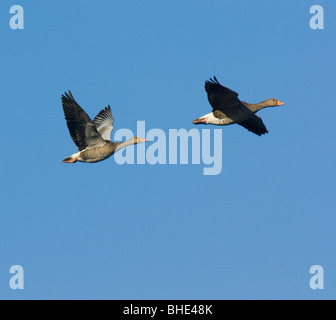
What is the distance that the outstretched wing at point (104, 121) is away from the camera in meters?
29.1

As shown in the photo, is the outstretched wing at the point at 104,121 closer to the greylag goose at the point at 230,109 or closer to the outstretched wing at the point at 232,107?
the greylag goose at the point at 230,109

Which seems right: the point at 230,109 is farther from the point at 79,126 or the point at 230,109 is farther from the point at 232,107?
the point at 79,126

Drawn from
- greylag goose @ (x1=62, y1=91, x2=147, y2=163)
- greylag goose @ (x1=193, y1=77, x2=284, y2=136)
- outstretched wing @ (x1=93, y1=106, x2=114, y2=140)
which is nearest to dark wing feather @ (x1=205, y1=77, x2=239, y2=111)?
greylag goose @ (x1=193, y1=77, x2=284, y2=136)

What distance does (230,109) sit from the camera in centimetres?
2609

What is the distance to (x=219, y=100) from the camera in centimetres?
2577

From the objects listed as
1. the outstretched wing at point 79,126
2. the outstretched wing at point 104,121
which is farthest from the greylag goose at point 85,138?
the outstretched wing at point 104,121

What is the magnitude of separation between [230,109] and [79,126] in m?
3.98

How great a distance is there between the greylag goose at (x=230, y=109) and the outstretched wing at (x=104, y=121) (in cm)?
359

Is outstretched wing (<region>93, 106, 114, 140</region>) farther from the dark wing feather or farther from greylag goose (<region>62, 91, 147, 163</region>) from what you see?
the dark wing feather

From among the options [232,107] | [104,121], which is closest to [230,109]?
[232,107]

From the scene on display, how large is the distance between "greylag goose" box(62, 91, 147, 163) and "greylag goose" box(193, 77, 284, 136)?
238 cm
